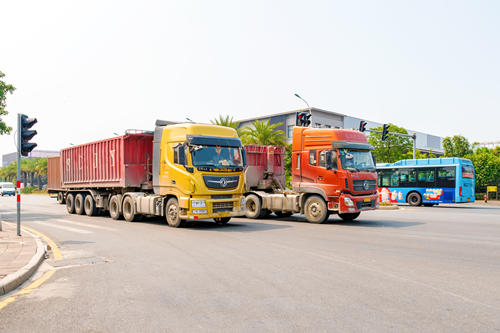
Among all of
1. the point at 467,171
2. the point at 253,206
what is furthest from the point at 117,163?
the point at 467,171

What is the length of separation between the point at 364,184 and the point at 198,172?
609cm

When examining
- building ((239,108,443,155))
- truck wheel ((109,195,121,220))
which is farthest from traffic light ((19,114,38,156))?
building ((239,108,443,155))

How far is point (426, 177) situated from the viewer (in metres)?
27.8

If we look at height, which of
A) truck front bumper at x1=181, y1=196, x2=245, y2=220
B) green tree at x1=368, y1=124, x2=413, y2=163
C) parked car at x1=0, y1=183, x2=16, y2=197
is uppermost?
green tree at x1=368, y1=124, x2=413, y2=163

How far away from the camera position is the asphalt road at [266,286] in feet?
14.8

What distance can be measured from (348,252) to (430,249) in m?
1.99

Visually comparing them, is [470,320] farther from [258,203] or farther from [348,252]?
[258,203]

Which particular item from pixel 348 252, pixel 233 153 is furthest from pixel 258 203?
pixel 348 252

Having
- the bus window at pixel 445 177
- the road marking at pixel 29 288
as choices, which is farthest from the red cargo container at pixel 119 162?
the bus window at pixel 445 177

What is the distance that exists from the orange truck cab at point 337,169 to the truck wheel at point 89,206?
29.8 feet

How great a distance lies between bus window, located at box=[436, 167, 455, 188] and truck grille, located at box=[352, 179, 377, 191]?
13928mm

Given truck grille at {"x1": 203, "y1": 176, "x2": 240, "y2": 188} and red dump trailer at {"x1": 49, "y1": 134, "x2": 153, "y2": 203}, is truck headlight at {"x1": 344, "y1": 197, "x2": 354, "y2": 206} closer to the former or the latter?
truck grille at {"x1": 203, "y1": 176, "x2": 240, "y2": 188}

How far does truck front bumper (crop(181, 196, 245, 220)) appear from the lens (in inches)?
502

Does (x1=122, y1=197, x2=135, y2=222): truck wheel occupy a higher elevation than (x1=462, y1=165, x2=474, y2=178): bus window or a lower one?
lower
